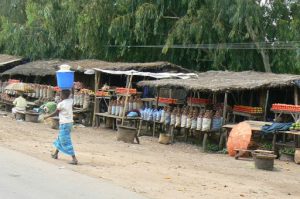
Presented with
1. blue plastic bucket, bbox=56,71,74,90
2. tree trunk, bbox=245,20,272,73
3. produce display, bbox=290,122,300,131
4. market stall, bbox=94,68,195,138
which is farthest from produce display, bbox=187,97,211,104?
blue plastic bucket, bbox=56,71,74,90

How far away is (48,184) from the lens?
824cm

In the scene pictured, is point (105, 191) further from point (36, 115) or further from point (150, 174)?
point (36, 115)

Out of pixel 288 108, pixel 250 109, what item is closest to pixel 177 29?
pixel 250 109

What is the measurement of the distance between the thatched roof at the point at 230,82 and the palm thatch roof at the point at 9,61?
1492 centimetres

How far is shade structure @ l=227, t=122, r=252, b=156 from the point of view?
49.9 ft

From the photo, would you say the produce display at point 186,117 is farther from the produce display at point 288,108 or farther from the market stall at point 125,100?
the produce display at point 288,108

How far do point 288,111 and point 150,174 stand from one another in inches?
252

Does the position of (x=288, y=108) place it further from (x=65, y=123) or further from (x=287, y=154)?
(x=65, y=123)

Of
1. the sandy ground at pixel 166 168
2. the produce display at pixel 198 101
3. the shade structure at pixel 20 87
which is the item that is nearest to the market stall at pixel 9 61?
the shade structure at pixel 20 87

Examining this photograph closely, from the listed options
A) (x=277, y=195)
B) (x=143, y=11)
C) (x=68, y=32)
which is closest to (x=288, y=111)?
(x=277, y=195)

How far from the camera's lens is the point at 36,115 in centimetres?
2344

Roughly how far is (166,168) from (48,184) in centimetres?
435

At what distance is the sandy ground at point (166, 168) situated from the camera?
945cm

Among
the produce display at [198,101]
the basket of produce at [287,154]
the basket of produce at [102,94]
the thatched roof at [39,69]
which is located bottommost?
the basket of produce at [287,154]
